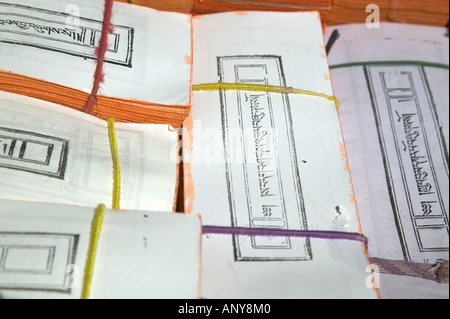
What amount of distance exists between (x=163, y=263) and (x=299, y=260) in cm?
26

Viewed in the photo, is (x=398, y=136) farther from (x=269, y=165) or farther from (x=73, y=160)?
(x=73, y=160)

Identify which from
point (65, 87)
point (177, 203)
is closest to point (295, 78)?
point (177, 203)

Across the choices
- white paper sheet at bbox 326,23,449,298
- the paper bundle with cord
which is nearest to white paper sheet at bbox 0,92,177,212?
the paper bundle with cord

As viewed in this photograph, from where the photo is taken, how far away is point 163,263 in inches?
32.6

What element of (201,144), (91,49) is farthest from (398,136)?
(91,49)

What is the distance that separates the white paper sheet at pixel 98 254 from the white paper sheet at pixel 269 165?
0.24ft

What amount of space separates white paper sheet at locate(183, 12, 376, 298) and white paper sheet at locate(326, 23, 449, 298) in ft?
0.48

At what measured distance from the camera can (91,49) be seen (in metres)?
1.01

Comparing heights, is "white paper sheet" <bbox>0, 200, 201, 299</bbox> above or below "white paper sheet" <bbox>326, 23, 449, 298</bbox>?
below

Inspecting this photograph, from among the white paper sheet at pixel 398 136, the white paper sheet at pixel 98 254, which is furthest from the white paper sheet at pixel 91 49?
the white paper sheet at pixel 398 136

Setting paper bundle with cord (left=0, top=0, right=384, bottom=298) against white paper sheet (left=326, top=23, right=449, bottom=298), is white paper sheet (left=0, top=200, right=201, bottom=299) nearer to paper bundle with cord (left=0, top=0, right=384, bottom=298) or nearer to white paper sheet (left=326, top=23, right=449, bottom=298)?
paper bundle with cord (left=0, top=0, right=384, bottom=298)

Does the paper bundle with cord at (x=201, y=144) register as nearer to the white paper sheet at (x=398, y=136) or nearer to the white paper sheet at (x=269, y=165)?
the white paper sheet at (x=269, y=165)

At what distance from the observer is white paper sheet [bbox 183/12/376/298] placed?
89cm

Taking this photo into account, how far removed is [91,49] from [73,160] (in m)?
0.23
